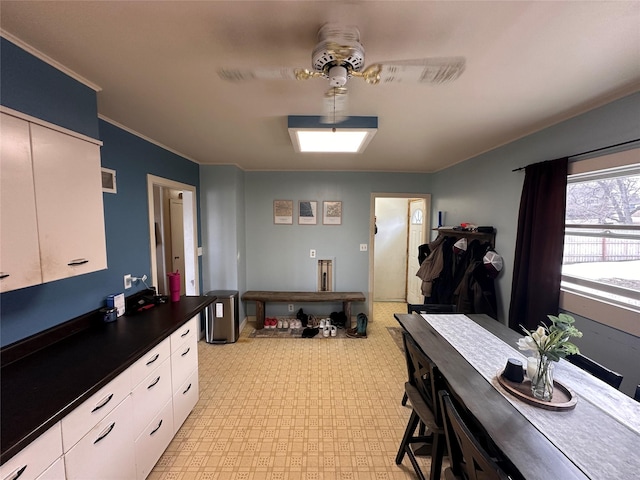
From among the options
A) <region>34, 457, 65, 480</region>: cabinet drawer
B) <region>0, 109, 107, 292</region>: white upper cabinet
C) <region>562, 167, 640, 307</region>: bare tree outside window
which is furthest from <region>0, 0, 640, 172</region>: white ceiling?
<region>34, 457, 65, 480</region>: cabinet drawer

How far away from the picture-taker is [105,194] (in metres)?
1.92

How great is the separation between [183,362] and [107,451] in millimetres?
707

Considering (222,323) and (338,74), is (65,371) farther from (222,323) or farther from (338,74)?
(222,323)

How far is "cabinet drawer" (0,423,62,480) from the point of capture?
81cm

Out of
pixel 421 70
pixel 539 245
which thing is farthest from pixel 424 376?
pixel 421 70

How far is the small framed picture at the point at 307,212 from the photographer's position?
3.96 metres

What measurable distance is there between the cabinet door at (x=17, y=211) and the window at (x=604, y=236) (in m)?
3.24

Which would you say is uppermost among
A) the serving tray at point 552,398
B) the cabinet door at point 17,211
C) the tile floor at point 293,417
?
the cabinet door at point 17,211

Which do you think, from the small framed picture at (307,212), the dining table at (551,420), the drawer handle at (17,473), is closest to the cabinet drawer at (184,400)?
the drawer handle at (17,473)

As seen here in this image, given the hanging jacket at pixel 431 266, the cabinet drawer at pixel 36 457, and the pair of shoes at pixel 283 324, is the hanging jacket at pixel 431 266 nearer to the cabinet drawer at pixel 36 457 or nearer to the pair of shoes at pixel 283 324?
the pair of shoes at pixel 283 324

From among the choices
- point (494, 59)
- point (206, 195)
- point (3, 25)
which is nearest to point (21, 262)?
point (3, 25)

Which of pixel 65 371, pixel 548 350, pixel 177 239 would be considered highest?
pixel 177 239

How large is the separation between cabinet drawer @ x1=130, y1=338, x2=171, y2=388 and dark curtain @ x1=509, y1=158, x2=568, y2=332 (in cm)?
281

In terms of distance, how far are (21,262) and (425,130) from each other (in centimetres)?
270
